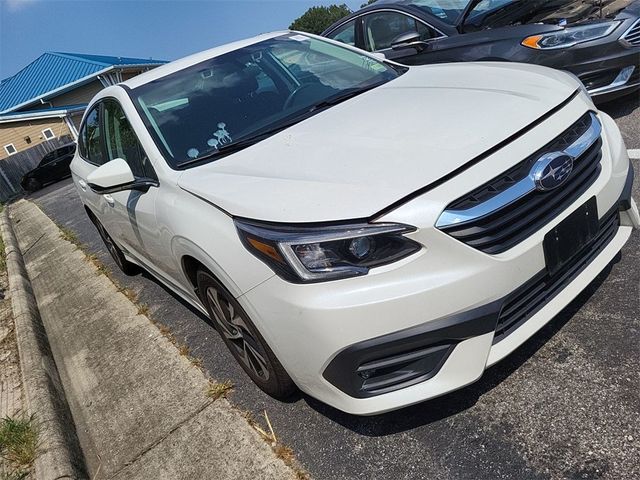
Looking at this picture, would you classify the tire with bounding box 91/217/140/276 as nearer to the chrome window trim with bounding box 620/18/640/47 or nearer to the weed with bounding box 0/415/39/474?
the weed with bounding box 0/415/39/474

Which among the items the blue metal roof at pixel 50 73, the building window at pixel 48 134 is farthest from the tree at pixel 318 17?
the building window at pixel 48 134

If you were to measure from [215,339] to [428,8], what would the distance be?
4472 millimetres

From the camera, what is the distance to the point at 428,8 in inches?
229

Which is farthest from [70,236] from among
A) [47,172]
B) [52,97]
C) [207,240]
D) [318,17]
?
[318,17]

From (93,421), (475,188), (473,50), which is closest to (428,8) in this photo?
(473,50)

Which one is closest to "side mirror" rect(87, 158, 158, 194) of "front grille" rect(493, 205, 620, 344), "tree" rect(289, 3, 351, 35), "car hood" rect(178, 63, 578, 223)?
"car hood" rect(178, 63, 578, 223)

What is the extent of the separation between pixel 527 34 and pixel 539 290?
11.9 ft

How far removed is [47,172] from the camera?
74.1ft

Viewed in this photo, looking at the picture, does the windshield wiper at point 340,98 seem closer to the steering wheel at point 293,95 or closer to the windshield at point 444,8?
the steering wheel at point 293,95

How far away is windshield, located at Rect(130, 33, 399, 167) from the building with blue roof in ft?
89.9

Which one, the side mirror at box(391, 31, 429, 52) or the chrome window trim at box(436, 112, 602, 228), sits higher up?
the side mirror at box(391, 31, 429, 52)

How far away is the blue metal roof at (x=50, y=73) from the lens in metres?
32.3

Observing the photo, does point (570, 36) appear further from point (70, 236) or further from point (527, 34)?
point (70, 236)

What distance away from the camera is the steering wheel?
2.98m
